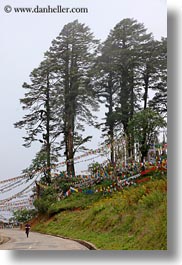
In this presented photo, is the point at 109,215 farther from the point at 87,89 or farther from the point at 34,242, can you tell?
the point at 87,89

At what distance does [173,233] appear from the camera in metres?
9.09

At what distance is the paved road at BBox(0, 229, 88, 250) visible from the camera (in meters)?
9.38

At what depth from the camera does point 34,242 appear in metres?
9.63

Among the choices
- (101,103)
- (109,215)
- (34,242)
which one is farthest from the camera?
(109,215)

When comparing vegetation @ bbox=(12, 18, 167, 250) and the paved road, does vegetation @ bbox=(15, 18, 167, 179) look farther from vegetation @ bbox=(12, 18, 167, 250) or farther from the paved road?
the paved road

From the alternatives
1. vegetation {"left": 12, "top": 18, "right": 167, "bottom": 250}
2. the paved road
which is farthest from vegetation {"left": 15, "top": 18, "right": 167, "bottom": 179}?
the paved road

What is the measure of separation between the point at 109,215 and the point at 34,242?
5.53ft

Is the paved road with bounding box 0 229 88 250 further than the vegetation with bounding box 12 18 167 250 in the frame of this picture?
No

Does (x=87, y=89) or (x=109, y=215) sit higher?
(x=87, y=89)

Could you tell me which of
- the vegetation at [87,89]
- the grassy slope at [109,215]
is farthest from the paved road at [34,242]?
the vegetation at [87,89]

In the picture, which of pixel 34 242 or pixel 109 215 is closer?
pixel 34 242

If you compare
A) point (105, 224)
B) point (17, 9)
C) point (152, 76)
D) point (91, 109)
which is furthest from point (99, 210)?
point (17, 9)

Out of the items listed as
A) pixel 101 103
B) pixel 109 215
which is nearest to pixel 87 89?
pixel 101 103

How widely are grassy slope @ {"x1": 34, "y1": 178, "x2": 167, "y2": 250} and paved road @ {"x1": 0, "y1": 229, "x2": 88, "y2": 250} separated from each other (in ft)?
0.92
